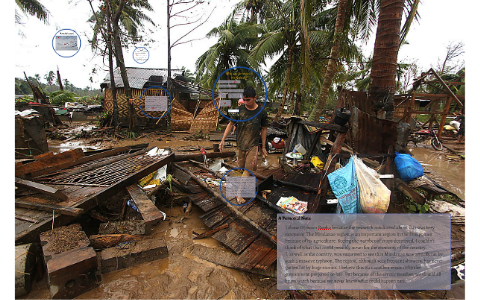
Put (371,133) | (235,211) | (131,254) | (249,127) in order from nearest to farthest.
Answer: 1. (131,254)
2. (235,211)
3. (371,133)
4. (249,127)

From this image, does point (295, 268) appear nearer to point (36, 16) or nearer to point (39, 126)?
point (39, 126)

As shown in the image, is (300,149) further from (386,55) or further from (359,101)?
(386,55)

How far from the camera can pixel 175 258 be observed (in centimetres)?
283

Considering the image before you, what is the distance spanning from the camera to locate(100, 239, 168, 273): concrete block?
2.48m

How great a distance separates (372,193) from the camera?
8.52 feet

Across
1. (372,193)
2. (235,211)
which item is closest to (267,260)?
(235,211)

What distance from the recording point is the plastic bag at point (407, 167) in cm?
317

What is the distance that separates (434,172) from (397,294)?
664 centimetres

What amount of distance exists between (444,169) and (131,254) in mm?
9751

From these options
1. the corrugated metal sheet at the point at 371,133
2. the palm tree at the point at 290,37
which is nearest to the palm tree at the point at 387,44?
the corrugated metal sheet at the point at 371,133

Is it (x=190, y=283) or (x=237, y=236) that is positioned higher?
(x=237, y=236)

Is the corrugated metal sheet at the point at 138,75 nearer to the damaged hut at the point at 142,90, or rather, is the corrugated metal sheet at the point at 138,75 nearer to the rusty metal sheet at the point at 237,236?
the damaged hut at the point at 142,90

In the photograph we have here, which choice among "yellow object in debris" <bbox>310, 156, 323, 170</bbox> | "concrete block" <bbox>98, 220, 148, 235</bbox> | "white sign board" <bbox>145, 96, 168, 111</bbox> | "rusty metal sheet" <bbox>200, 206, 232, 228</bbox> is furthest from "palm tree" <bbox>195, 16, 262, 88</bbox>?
"concrete block" <bbox>98, 220, 148, 235</bbox>

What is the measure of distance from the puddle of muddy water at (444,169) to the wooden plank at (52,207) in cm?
A: 832
